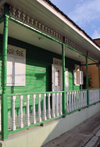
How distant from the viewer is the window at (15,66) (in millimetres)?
4582

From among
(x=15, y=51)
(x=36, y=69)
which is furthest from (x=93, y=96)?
(x=15, y=51)

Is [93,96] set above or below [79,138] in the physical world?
above

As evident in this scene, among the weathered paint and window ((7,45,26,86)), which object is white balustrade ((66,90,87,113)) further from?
window ((7,45,26,86))

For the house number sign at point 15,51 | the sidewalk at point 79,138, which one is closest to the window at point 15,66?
the house number sign at point 15,51

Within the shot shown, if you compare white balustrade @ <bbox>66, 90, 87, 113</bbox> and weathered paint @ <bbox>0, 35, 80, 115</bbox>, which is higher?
weathered paint @ <bbox>0, 35, 80, 115</bbox>

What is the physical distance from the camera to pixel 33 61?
18.1 ft

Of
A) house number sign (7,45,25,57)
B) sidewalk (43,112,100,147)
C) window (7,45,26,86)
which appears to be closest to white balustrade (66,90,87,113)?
sidewalk (43,112,100,147)

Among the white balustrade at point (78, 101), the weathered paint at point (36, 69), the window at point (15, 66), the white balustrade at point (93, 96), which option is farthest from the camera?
the white balustrade at point (93, 96)

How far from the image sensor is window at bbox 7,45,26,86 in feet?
15.0

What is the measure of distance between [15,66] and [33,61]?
3.06 ft

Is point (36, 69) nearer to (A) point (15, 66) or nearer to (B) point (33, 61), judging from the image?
(B) point (33, 61)

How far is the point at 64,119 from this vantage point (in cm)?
448

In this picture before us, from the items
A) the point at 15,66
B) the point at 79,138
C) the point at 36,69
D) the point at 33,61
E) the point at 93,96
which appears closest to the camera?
the point at 79,138

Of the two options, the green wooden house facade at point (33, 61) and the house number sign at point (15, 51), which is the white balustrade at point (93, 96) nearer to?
the green wooden house facade at point (33, 61)
